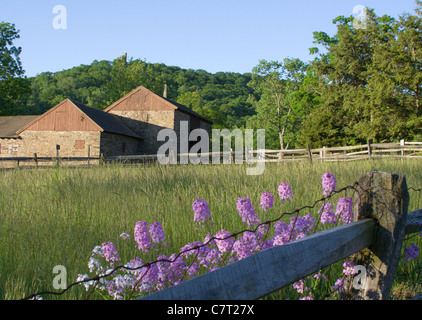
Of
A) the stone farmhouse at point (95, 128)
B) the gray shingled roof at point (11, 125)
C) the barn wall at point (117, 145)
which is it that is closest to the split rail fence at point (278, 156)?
the barn wall at point (117, 145)

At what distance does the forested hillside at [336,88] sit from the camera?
2988cm

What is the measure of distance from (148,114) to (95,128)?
5952 millimetres

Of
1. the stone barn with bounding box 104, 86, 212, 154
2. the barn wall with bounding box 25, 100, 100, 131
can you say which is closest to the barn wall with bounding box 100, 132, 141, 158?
the stone barn with bounding box 104, 86, 212, 154

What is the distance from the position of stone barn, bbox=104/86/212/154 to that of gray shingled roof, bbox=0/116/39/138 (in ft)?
28.5

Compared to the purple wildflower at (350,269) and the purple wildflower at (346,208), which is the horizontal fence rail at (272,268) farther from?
the purple wildflower at (346,208)

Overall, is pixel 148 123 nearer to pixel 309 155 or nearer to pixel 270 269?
pixel 309 155

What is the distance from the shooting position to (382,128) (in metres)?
30.8

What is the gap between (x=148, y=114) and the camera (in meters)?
31.5

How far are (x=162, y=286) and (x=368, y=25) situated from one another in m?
38.9

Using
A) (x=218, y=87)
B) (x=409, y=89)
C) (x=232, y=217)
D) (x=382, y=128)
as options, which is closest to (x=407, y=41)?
(x=409, y=89)

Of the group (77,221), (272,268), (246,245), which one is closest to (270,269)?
(272,268)

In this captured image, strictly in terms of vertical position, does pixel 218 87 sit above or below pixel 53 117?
above

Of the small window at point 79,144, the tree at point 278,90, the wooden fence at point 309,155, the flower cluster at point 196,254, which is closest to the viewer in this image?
the flower cluster at point 196,254
